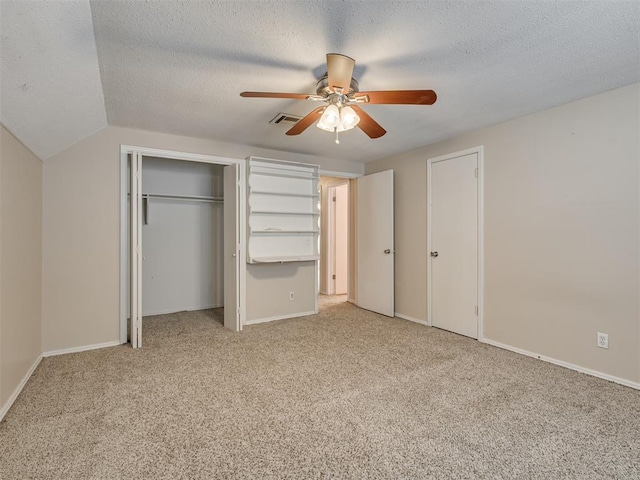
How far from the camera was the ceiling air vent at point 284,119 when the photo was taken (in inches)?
119

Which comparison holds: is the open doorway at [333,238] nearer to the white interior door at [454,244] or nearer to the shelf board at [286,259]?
the shelf board at [286,259]

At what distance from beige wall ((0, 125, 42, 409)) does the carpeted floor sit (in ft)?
0.81

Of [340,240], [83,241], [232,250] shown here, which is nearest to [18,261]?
[83,241]

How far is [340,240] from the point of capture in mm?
6258

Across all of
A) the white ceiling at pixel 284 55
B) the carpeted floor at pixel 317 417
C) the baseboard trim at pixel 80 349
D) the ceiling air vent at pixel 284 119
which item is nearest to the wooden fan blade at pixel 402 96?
the white ceiling at pixel 284 55

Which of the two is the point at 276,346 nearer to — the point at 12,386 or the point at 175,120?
the point at 12,386

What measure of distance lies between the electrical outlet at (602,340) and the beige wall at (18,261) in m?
4.27

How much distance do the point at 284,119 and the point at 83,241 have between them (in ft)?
7.65

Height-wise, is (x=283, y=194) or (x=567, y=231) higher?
(x=283, y=194)

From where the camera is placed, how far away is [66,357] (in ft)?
9.84

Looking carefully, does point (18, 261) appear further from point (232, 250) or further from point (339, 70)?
point (339, 70)

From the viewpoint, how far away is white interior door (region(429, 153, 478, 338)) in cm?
353

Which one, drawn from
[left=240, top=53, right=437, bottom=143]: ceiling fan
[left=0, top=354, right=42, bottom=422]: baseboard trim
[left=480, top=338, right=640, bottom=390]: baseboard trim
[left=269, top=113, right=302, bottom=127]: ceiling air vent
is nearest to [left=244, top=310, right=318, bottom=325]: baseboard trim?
[left=0, top=354, right=42, bottom=422]: baseboard trim

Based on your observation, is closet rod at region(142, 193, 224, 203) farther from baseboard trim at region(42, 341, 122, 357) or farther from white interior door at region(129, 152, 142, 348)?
baseboard trim at region(42, 341, 122, 357)
